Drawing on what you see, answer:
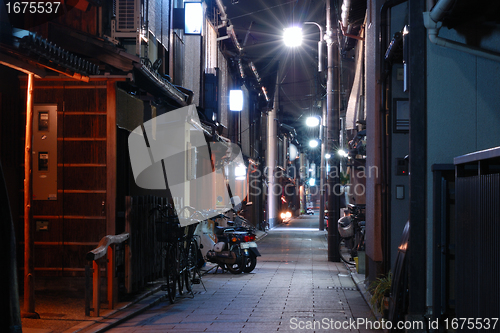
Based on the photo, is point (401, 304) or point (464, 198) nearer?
point (464, 198)

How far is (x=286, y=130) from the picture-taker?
207 ft

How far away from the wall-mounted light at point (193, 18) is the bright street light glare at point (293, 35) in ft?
18.2

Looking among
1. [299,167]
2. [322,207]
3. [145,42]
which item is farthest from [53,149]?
[299,167]

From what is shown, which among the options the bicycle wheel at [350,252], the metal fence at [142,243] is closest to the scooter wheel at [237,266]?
the metal fence at [142,243]

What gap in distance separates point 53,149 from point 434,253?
7926 millimetres

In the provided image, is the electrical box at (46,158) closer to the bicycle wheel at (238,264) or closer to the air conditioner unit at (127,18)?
the air conditioner unit at (127,18)

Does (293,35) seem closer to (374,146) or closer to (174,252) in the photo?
(374,146)

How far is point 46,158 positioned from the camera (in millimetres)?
11531

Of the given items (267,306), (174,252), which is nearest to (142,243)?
(174,252)

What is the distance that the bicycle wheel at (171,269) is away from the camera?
1137cm

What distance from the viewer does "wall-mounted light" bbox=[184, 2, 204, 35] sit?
60.8ft

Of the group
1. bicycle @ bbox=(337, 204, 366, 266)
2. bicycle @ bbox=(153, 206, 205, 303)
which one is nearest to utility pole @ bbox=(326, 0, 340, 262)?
bicycle @ bbox=(337, 204, 366, 266)

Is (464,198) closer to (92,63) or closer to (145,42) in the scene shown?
(92,63)

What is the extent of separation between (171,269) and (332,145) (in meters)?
10.4
